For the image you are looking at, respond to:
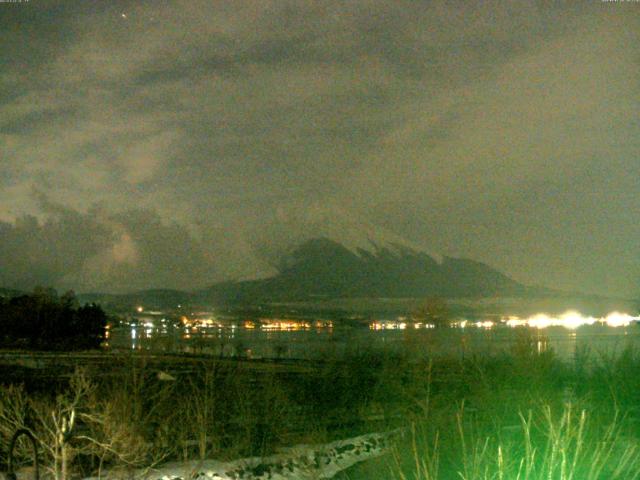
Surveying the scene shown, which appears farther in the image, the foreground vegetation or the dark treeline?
the dark treeline

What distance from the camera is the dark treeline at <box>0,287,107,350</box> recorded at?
97938mm

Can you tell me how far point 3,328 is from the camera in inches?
4099

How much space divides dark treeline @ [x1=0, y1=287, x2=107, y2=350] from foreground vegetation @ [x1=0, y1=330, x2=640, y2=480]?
Answer: 74.0 m

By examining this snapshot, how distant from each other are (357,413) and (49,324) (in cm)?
8209

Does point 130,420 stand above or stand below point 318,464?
above

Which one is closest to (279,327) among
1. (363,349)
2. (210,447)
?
(363,349)

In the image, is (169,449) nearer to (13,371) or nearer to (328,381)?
(328,381)

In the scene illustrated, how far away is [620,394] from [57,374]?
2951cm

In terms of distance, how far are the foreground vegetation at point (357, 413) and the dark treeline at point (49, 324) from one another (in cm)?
7405

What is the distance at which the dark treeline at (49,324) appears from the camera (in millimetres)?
97938

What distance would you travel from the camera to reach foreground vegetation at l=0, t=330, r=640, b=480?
11.3m

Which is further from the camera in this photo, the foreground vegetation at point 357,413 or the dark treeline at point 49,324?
the dark treeline at point 49,324

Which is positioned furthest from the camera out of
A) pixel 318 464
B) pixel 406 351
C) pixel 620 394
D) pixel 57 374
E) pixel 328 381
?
pixel 57 374

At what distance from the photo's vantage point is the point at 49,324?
9938 cm
